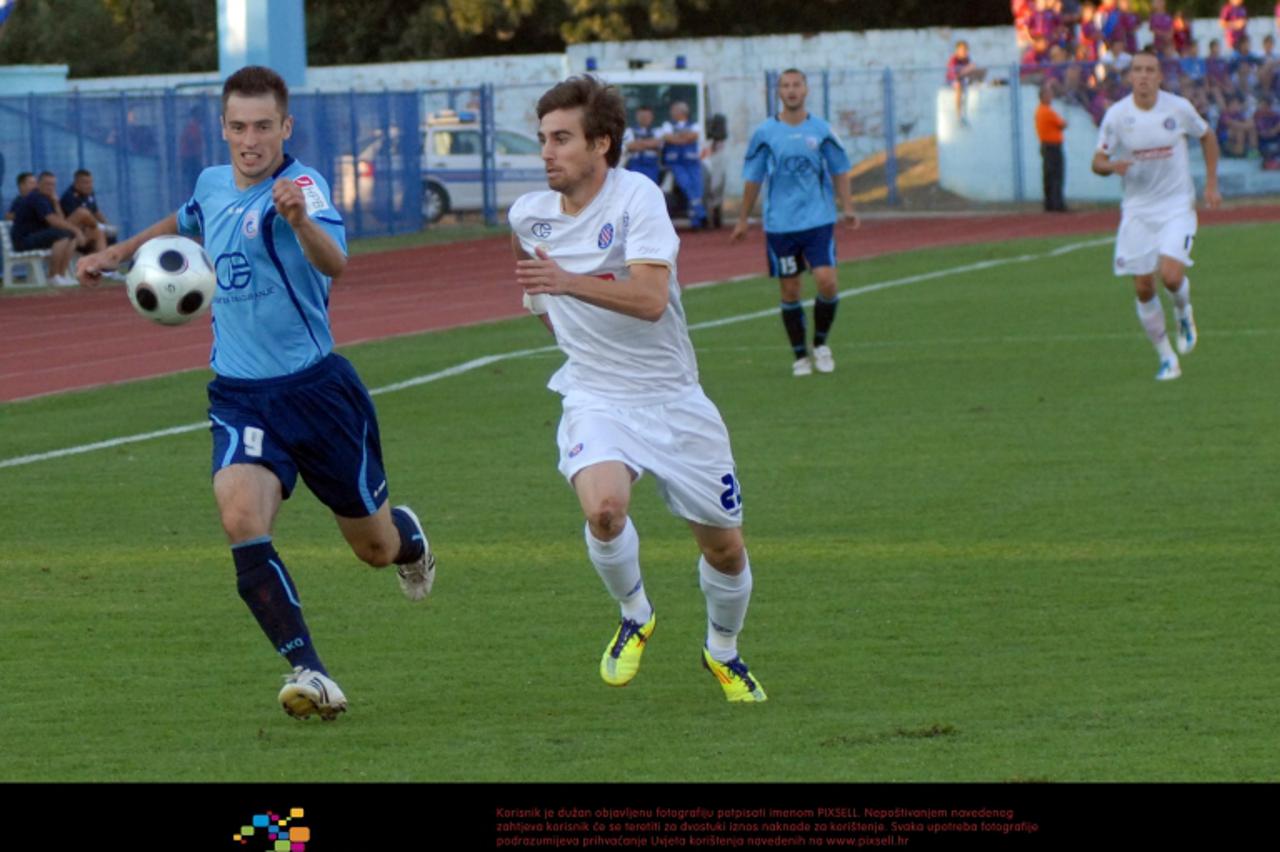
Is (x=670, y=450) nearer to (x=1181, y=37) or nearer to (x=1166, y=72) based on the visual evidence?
(x=1166, y=72)

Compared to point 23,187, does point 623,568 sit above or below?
below

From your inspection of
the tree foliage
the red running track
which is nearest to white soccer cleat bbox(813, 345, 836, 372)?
the red running track

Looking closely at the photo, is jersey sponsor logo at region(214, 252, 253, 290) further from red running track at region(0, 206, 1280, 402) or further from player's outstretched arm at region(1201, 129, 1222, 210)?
player's outstretched arm at region(1201, 129, 1222, 210)

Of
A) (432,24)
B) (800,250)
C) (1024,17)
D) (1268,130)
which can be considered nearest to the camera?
(800,250)

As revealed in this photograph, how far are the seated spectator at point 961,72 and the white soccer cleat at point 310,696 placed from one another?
125ft

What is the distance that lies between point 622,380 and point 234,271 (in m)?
1.27

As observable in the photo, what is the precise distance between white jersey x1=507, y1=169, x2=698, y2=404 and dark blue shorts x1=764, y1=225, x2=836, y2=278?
383 inches

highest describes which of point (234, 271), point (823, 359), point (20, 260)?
point (234, 271)

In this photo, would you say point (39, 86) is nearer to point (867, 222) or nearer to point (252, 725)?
point (867, 222)

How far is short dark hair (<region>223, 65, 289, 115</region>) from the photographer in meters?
7.21

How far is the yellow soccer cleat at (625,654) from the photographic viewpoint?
738cm

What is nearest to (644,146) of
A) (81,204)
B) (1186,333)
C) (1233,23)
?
(81,204)

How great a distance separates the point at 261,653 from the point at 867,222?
112ft

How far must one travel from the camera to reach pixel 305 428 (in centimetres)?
730
